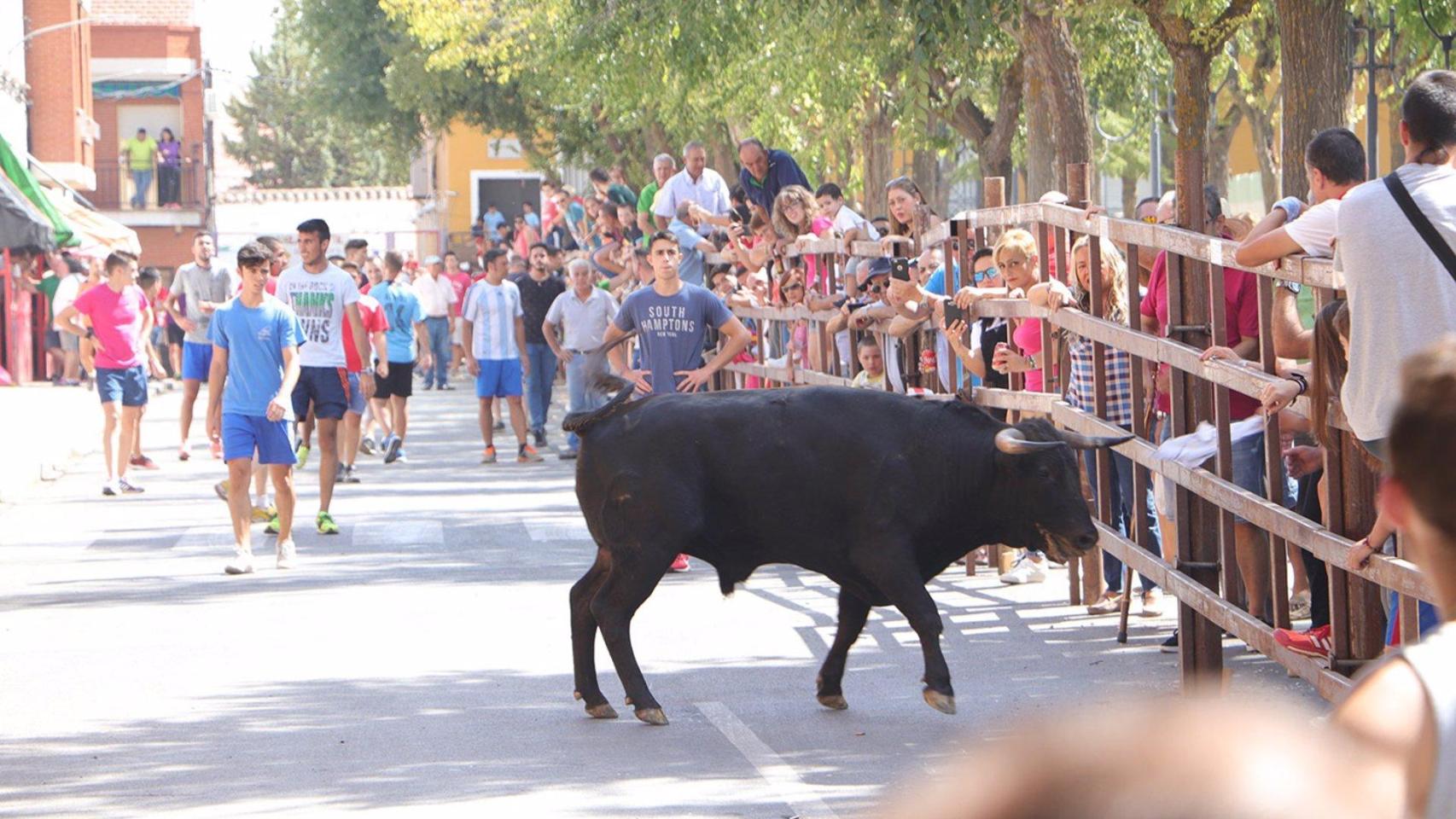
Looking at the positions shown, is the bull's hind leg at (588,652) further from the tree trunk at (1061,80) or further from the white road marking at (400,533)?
the tree trunk at (1061,80)

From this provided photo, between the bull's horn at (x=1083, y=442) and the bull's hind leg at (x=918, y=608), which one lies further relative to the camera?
the bull's horn at (x=1083, y=442)

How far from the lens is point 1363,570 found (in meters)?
6.68

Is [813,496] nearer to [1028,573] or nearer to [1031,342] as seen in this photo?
[1031,342]

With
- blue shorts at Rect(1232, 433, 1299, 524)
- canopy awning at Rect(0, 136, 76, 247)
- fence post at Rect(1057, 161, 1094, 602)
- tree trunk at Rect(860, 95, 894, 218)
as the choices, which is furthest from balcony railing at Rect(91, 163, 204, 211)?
blue shorts at Rect(1232, 433, 1299, 524)

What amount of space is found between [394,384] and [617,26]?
437 centimetres

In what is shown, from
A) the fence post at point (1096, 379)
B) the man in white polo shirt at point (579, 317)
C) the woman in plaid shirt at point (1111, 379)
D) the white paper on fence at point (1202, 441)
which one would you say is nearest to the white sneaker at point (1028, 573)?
the fence post at point (1096, 379)

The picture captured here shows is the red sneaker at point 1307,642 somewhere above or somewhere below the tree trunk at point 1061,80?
below

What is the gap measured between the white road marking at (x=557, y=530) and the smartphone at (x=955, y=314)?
356cm

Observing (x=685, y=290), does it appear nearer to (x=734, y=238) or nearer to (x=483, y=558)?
(x=483, y=558)

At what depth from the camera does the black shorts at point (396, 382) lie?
2136cm

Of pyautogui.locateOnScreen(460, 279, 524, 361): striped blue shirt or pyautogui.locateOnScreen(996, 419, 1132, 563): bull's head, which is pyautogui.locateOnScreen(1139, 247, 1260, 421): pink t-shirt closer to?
pyautogui.locateOnScreen(996, 419, 1132, 563): bull's head

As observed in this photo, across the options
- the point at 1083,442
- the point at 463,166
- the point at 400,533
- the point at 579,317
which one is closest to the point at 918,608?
the point at 1083,442

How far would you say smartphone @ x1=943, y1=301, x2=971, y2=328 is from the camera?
12023 mm

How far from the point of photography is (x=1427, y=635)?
251 cm
